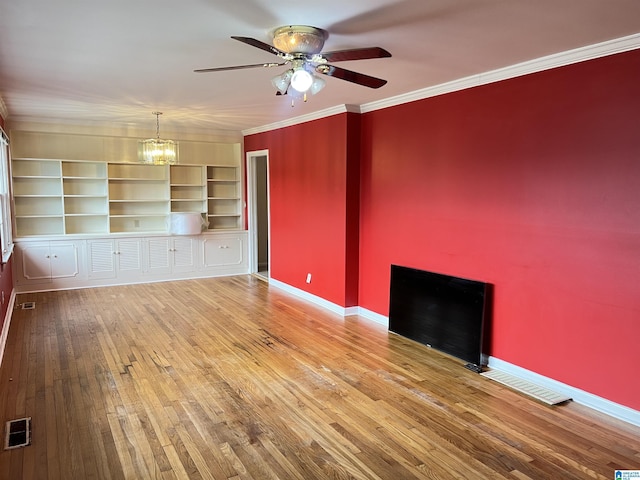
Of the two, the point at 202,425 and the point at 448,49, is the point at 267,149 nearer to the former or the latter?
the point at 448,49

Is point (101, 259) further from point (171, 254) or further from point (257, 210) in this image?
point (257, 210)

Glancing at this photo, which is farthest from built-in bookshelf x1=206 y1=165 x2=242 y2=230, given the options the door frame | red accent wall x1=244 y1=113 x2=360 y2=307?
red accent wall x1=244 y1=113 x2=360 y2=307

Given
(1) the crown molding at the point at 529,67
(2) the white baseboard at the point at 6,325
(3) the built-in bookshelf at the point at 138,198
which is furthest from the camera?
(3) the built-in bookshelf at the point at 138,198

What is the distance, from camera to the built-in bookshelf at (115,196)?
21.2ft

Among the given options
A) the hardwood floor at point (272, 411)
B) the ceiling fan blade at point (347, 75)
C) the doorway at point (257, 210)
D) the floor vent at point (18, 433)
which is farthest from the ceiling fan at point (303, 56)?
the doorway at point (257, 210)

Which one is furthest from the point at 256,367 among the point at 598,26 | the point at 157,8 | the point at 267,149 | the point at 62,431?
the point at 267,149

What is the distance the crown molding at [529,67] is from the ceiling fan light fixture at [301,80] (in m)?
1.81

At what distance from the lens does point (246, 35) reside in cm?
271

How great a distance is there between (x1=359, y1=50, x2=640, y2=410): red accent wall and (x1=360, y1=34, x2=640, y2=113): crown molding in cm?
5

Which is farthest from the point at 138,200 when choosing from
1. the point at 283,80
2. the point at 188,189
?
the point at 283,80

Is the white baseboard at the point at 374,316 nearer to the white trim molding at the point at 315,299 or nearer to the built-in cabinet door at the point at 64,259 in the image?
the white trim molding at the point at 315,299

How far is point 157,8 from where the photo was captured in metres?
2.30

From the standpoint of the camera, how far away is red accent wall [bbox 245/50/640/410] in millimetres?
2902

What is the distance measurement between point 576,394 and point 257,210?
578 cm
